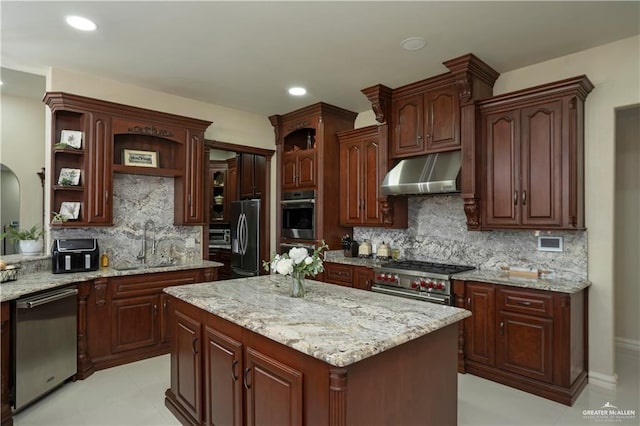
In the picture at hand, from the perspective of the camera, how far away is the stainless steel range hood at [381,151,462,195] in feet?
11.6

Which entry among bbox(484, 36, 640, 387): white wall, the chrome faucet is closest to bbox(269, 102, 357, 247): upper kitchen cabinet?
the chrome faucet

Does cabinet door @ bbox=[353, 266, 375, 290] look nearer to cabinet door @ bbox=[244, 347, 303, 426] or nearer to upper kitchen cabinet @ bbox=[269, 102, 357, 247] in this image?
upper kitchen cabinet @ bbox=[269, 102, 357, 247]

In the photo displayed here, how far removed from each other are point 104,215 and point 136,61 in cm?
152

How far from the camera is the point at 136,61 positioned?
11.1ft

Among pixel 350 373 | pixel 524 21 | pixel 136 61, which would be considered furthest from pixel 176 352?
pixel 524 21

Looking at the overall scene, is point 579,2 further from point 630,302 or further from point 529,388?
point 630,302

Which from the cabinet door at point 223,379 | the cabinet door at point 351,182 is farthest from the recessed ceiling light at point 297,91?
the cabinet door at point 223,379

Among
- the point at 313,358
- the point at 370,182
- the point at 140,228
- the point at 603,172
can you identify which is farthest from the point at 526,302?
the point at 140,228

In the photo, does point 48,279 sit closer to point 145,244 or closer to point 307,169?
point 145,244

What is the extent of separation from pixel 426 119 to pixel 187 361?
10.1ft

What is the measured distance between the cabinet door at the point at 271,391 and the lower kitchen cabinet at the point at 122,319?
1.73m

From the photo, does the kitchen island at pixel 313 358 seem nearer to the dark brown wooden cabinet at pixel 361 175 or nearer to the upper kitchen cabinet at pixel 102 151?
the upper kitchen cabinet at pixel 102 151

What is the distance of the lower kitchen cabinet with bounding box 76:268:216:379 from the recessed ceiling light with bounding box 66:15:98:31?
6.93ft

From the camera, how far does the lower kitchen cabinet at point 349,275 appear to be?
13.4ft
